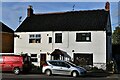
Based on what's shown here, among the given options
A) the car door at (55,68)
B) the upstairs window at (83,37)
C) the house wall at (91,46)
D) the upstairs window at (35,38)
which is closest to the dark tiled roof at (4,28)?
the upstairs window at (35,38)

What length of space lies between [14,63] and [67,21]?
12.0 m

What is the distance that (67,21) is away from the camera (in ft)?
121

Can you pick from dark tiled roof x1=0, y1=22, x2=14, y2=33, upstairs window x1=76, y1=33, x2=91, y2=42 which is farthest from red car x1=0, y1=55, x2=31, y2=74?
dark tiled roof x1=0, y1=22, x2=14, y2=33

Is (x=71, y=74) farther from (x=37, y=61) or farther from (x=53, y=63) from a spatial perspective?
(x=37, y=61)

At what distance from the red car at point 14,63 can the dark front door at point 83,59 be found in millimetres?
8562

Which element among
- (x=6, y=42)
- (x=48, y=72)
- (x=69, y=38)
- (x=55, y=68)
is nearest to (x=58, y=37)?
(x=69, y=38)

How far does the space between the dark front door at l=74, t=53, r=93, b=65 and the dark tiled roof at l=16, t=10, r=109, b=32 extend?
3179 mm

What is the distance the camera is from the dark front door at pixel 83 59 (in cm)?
3406

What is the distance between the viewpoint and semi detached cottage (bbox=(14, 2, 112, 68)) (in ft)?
110

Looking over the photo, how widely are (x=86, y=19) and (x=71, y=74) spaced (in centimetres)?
1275

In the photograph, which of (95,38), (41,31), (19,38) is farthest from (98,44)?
Answer: (19,38)

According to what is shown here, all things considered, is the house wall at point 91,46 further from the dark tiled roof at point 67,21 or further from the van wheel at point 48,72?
the van wheel at point 48,72

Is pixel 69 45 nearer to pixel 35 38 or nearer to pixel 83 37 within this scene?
pixel 83 37

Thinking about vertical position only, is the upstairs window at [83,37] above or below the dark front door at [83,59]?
above
